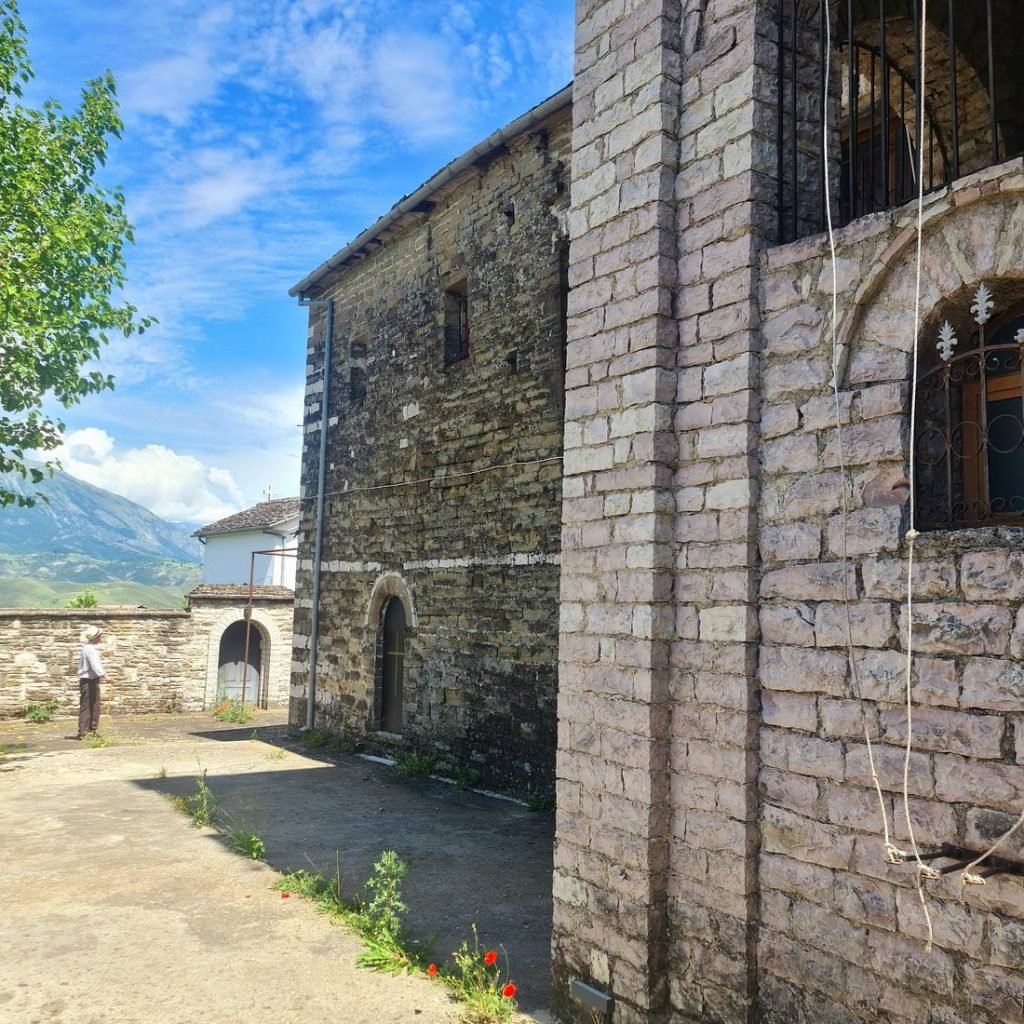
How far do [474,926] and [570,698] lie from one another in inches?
70.4

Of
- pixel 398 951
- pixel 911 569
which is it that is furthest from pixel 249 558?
pixel 911 569

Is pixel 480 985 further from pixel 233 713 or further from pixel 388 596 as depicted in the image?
pixel 233 713

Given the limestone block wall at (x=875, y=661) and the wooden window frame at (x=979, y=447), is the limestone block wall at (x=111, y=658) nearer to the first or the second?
the limestone block wall at (x=875, y=661)

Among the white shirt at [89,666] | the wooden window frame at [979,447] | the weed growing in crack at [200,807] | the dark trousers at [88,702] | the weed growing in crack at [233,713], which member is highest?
the wooden window frame at [979,447]

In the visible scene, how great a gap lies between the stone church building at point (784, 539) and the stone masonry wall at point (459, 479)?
13.3ft

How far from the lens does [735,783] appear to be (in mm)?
3404

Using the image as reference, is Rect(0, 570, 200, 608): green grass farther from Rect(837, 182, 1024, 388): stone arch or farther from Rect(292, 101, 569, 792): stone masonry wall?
Rect(837, 182, 1024, 388): stone arch

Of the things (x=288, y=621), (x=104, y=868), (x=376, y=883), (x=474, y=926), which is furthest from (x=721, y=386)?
(x=288, y=621)

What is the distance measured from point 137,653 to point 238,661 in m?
3.40

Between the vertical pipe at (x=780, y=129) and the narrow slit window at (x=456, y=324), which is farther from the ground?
the narrow slit window at (x=456, y=324)

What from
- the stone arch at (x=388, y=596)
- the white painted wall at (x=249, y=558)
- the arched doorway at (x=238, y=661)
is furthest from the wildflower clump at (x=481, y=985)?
the white painted wall at (x=249, y=558)

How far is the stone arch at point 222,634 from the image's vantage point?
53.8 ft

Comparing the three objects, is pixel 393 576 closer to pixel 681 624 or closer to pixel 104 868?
pixel 104 868

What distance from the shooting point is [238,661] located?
62.0ft
